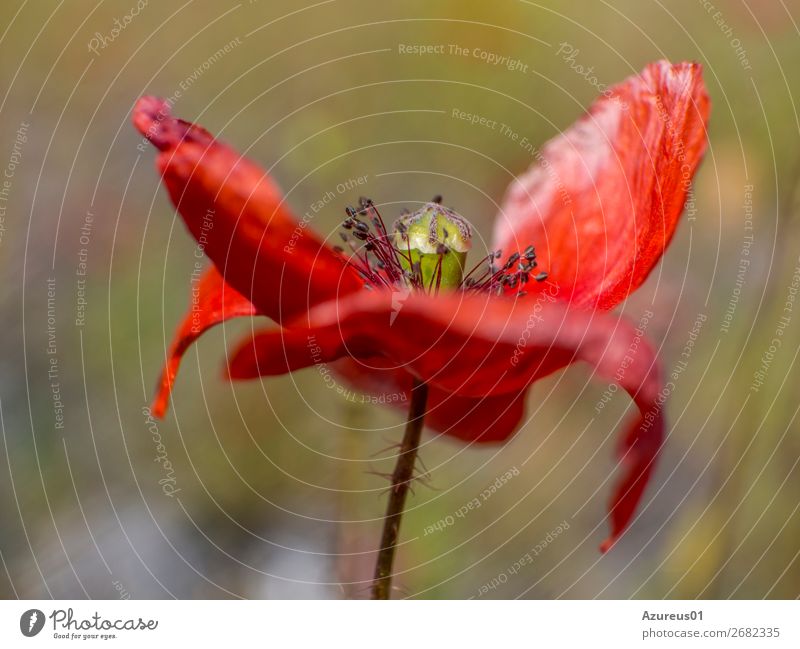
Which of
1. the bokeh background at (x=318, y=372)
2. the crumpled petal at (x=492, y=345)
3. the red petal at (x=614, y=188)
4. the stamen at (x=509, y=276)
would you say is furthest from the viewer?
the bokeh background at (x=318, y=372)

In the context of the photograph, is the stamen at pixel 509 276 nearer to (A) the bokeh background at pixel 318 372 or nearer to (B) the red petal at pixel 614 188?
(B) the red petal at pixel 614 188

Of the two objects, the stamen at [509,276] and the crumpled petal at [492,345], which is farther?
the stamen at [509,276]

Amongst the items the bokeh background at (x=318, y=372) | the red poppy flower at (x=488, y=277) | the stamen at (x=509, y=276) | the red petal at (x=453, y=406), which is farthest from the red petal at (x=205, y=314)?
the bokeh background at (x=318, y=372)

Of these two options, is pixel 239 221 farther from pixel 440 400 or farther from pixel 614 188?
pixel 614 188

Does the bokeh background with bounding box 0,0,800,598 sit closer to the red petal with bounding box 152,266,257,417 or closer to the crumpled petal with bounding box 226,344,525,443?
the crumpled petal with bounding box 226,344,525,443

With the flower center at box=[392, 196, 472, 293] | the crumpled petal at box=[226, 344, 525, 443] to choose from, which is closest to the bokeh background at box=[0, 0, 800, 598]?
the crumpled petal at box=[226, 344, 525, 443]

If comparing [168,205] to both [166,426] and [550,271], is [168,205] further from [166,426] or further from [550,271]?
[550,271]
